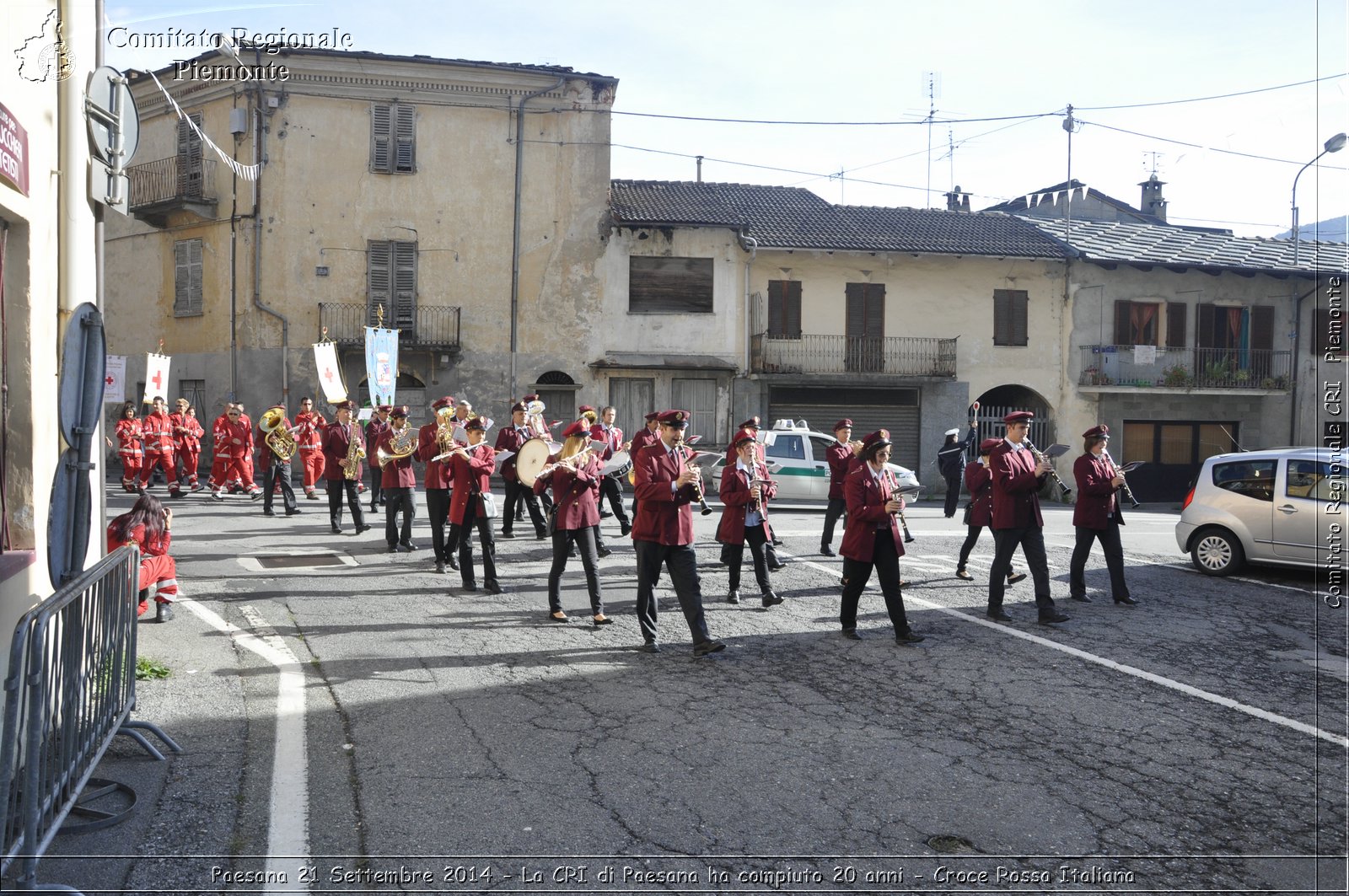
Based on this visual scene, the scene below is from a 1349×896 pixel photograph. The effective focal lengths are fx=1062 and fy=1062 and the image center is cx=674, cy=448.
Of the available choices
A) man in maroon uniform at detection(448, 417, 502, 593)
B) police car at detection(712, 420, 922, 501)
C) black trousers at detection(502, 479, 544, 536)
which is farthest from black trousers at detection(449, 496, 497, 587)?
police car at detection(712, 420, 922, 501)

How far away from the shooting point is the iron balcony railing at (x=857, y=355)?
95.1 feet

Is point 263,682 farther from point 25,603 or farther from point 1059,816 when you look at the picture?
point 1059,816

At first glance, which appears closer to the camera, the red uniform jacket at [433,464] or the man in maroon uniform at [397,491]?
the red uniform jacket at [433,464]

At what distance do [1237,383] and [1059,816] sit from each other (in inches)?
1195

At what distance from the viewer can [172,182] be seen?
27.3m

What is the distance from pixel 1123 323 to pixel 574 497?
1036 inches

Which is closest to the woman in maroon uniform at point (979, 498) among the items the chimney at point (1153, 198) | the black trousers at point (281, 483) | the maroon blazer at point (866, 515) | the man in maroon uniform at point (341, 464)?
the maroon blazer at point (866, 515)

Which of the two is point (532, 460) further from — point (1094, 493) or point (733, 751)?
point (1094, 493)

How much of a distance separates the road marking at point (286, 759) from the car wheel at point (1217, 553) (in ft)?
33.6

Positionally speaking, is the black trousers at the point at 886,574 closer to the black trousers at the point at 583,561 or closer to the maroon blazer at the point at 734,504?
the maroon blazer at the point at 734,504

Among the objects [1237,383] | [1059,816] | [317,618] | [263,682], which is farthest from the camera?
[1237,383]

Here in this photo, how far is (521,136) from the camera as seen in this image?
88.9 feet

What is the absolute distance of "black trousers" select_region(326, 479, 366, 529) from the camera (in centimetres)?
1453


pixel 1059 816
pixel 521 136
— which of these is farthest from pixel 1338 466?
pixel 521 136
